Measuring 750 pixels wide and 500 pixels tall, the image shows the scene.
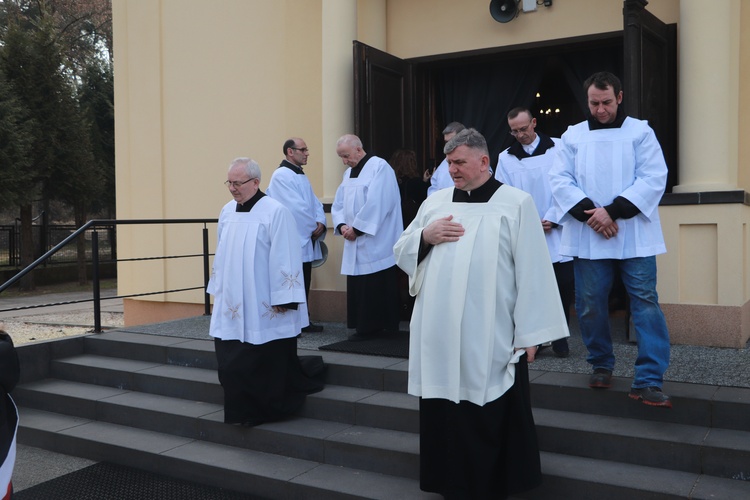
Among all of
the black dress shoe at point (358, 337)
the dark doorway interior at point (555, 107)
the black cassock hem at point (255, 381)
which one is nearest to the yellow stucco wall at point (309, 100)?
the black dress shoe at point (358, 337)

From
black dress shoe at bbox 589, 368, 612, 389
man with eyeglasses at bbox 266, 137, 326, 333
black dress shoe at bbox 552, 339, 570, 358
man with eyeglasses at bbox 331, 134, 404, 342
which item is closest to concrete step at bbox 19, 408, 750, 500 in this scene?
black dress shoe at bbox 589, 368, 612, 389

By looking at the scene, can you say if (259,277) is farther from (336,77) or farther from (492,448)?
(336,77)

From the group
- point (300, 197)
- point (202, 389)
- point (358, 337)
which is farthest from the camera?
point (300, 197)

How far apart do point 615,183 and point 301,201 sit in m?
3.48

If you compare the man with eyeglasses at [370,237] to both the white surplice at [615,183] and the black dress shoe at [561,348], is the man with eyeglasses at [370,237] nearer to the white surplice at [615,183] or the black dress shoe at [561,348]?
the black dress shoe at [561,348]

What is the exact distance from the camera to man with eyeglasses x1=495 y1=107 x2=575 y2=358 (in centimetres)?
573

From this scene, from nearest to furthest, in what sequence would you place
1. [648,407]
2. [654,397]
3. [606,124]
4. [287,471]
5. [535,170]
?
[654,397] → [648,407] → [606,124] → [287,471] → [535,170]

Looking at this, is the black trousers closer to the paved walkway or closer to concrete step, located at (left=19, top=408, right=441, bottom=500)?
the paved walkway

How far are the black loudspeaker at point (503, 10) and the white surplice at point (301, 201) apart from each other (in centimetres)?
262

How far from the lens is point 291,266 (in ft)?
16.9

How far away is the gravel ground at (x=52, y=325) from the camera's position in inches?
445

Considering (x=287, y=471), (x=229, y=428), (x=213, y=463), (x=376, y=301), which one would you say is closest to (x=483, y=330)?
(x=287, y=471)

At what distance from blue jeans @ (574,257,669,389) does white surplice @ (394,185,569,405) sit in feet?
2.57

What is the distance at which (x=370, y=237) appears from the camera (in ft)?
21.9
